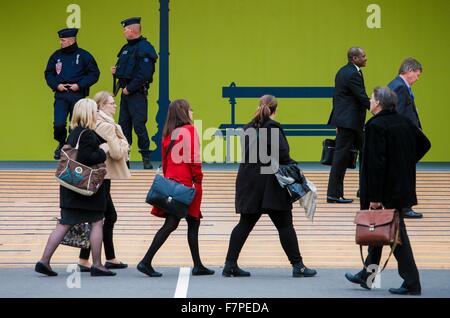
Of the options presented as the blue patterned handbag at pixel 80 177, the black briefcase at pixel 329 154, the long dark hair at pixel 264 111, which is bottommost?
the black briefcase at pixel 329 154

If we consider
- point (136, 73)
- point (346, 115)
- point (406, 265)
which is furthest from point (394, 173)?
point (136, 73)

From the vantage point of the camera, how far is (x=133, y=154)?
60.7 feet

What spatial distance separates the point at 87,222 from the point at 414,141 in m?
2.99

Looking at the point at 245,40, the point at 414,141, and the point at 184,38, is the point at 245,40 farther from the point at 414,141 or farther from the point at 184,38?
the point at 414,141

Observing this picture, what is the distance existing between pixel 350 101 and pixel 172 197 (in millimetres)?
4110

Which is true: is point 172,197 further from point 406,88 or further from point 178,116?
point 406,88

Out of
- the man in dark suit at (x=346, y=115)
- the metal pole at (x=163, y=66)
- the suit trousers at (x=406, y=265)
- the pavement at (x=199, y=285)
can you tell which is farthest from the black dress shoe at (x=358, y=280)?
the metal pole at (x=163, y=66)

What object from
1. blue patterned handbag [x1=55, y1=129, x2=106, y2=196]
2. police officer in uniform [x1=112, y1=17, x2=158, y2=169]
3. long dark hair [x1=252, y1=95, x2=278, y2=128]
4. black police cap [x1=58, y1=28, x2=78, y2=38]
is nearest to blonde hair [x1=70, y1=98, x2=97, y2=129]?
blue patterned handbag [x1=55, y1=129, x2=106, y2=196]

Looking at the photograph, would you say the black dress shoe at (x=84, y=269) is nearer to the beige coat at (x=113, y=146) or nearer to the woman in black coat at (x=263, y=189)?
the beige coat at (x=113, y=146)

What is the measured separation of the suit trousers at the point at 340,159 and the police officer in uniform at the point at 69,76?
3643 mm

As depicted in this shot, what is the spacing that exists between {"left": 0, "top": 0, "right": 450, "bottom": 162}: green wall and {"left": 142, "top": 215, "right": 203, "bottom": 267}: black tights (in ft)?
23.9

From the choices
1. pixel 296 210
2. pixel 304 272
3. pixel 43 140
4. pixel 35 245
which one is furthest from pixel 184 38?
pixel 304 272

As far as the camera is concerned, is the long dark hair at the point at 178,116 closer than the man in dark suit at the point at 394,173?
No

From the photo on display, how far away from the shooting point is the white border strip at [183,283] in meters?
10.3
